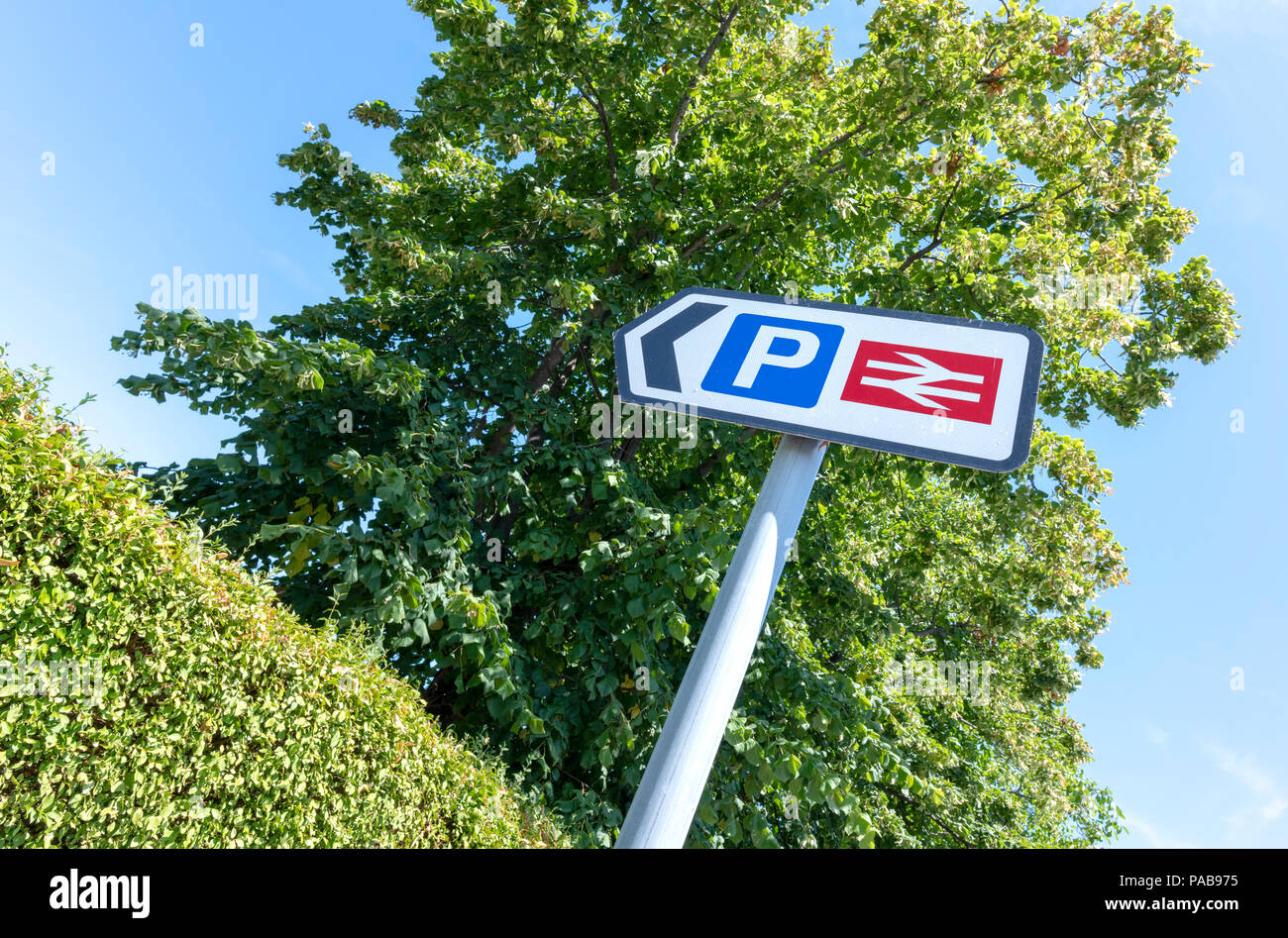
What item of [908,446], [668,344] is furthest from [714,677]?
[668,344]

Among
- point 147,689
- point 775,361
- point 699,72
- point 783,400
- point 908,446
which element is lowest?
point 147,689

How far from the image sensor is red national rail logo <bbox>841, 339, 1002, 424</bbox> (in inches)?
60.0

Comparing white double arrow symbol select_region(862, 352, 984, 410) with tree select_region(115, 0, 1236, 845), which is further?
tree select_region(115, 0, 1236, 845)

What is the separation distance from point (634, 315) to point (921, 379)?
7.17 meters

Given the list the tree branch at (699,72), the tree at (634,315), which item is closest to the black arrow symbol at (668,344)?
the tree at (634,315)

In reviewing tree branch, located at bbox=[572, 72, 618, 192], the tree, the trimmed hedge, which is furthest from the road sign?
tree branch, located at bbox=[572, 72, 618, 192]

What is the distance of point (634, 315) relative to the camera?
8.53m

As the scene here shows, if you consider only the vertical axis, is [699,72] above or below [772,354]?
above

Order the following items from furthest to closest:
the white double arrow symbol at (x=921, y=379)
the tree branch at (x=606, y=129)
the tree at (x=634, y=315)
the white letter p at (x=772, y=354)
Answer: the tree branch at (x=606, y=129)
the tree at (x=634, y=315)
the white letter p at (x=772, y=354)
the white double arrow symbol at (x=921, y=379)

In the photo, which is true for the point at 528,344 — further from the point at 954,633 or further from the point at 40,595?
the point at 954,633

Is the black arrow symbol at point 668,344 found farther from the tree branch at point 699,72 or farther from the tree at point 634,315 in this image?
the tree branch at point 699,72

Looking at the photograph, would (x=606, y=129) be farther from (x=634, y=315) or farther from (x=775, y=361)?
(x=775, y=361)

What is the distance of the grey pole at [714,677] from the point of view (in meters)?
1.25

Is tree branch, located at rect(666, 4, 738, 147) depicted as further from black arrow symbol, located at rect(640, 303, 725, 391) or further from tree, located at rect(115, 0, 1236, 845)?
black arrow symbol, located at rect(640, 303, 725, 391)
